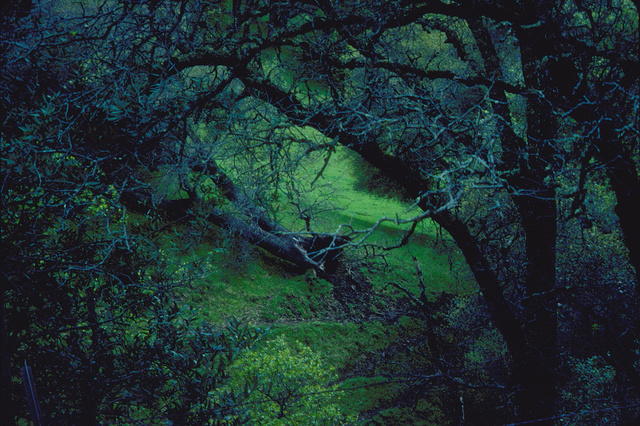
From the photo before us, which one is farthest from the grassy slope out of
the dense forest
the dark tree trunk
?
the dark tree trunk

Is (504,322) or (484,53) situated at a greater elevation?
(484,53)

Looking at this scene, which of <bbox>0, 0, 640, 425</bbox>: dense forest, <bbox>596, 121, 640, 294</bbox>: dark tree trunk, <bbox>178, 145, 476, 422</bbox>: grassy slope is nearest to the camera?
<bbox>0, 0, 640, 425</bbox>: dense forest

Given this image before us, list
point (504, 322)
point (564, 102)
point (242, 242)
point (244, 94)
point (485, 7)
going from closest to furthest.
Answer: point (485, 7) < point (564, 102) < point (244, 94) < point (504, 322) < point (242, 242)

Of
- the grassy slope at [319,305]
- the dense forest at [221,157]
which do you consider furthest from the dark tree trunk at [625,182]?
the grassy slope at [319,305]

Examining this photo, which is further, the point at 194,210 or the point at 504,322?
the point at 504,322

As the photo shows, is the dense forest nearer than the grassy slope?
Yes

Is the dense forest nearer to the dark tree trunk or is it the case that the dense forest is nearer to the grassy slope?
the dark tree trunk

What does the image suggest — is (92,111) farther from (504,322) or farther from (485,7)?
(504,322)

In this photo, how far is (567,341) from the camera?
36.2ft

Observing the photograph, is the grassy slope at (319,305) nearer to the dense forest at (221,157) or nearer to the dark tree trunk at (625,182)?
the dense forest at (221,157)

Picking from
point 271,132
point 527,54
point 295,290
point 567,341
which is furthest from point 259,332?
point 295,290

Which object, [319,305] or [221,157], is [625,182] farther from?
[319,305]

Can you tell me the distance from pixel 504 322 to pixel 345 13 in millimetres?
4787

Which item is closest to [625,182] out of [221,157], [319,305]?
[221,157]
